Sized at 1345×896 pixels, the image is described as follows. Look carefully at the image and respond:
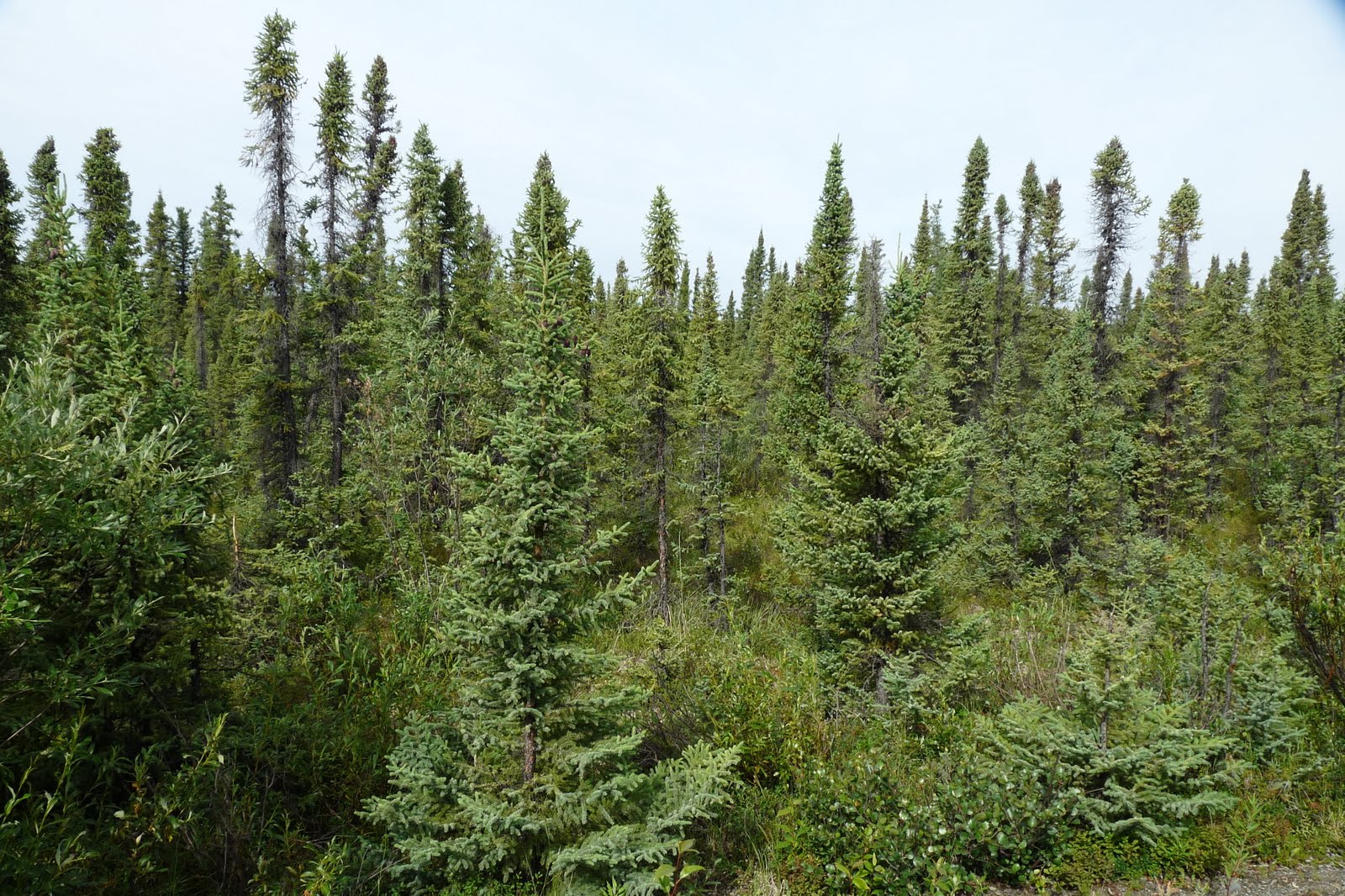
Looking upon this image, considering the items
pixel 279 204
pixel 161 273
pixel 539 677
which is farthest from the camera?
pixel 161 273

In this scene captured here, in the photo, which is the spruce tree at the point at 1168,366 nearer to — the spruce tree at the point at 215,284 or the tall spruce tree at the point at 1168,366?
the tall spruce tree at the point at 1168,366

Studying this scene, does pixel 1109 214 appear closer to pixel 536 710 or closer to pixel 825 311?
pixel 825 311

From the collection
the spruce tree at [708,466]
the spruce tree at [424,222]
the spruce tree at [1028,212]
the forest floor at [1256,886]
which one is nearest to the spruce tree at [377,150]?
the spruce tree at [424,222]

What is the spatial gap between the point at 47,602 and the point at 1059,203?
50.7 meters

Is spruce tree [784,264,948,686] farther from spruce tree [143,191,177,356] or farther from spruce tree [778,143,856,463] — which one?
spruce tree [143,191,177,356]

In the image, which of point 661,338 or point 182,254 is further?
point 182,254

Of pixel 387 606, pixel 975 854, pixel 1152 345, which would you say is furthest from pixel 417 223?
pixel 1152 345

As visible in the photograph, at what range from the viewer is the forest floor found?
15.4 ft

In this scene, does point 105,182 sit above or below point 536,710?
above

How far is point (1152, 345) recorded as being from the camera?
24031 mm

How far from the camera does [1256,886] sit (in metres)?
4.80

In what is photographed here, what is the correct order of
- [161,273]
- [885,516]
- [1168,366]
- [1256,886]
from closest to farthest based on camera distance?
[1256,886] → [885,516] → [1168,366] → [161,273]

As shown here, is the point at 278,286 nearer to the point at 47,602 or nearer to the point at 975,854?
the point at 47,602

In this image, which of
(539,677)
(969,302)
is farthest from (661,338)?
(969,302)
